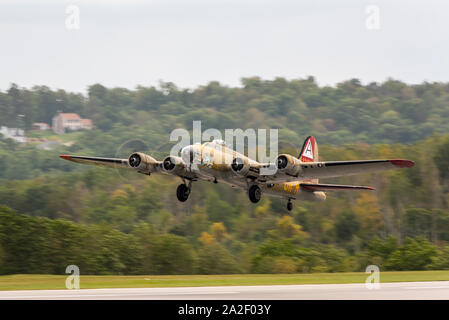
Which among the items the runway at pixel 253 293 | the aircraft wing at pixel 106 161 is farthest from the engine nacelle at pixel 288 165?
the aircraft wing at pixel 106 161

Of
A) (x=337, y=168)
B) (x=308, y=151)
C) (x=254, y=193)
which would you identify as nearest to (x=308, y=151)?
(x=308, y=151)

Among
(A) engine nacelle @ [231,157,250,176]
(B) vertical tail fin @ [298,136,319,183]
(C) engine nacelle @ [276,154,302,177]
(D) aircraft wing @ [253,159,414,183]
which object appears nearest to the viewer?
(D) aircraft wing @ [253,159,414,183]

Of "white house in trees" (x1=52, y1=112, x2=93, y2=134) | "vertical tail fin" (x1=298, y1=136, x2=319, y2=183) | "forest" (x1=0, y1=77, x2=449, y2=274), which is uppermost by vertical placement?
"white house in trees" (x1=52, y1=112, x2=93, y2=134)

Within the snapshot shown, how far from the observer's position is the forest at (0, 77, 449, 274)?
180ft

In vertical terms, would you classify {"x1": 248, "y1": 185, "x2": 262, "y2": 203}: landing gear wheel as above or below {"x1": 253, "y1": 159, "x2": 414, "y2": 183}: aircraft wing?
below

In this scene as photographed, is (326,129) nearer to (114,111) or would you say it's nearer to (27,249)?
(114,111)

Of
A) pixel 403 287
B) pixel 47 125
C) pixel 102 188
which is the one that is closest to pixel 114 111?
pixel 47 125

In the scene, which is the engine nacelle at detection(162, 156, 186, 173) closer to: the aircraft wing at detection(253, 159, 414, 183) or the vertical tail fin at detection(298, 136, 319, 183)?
the aircraft wing at detection(253, 159, 414, 183)

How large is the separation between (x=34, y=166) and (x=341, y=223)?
6622cm

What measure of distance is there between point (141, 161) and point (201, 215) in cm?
4990

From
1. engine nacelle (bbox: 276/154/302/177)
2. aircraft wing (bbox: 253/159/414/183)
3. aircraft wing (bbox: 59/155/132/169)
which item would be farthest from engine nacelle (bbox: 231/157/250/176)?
aircraft wing (bbox: 59/155/132/169)

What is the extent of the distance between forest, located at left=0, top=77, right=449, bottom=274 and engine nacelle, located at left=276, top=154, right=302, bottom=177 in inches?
30.6

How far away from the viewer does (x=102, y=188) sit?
308 ft

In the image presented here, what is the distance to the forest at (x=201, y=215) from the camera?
55.0 meters
